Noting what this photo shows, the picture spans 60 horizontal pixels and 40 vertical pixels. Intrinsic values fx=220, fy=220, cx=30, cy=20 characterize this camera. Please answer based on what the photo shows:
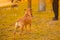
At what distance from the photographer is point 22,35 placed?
208 inches

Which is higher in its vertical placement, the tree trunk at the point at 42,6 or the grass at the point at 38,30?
the tree trunk at the point at 42,6

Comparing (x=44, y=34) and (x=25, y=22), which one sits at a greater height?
(x=25, y=22)

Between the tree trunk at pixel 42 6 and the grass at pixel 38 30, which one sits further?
the tree trunk at pixel 42 6

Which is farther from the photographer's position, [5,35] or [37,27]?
[37,27]

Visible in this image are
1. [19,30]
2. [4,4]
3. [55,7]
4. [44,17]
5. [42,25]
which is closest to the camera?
[19,30]

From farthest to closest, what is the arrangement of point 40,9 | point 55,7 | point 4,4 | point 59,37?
1. point 4,4
2. point 40,9
3. point 55,7
4. point 59,37

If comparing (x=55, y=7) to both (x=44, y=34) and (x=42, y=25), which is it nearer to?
(x=42, y=25)

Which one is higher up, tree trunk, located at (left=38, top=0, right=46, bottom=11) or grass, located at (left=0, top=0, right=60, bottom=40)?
tree trunk, located at (left=38, top=0, right=46, bottom=11)

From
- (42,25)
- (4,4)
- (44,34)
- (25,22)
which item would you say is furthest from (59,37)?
(4,4)

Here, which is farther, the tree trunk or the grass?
the tree trunk

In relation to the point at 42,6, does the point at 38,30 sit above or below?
below

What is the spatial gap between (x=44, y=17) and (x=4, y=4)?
3.60 meters

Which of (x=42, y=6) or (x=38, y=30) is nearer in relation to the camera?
(x=38, y=30)

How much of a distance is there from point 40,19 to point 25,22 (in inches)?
77.6
